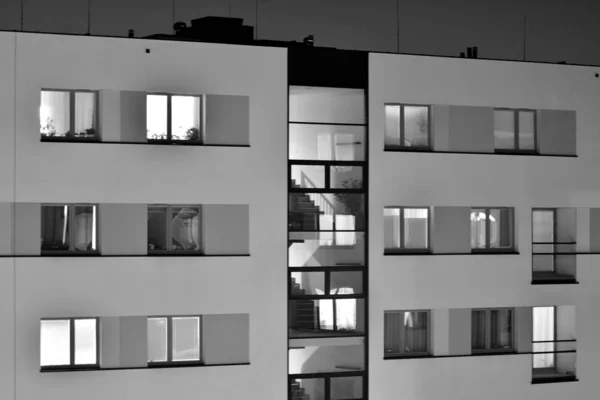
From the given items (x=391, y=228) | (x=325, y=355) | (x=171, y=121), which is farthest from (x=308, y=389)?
(x=171, y=121)

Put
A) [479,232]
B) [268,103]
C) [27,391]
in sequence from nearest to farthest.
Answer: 1. [27,391]
2. [268,103]
3. [479,232]

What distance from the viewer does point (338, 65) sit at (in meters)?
20.5

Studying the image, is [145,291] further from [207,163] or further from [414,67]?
[414,67]

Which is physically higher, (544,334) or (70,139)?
(70,139)

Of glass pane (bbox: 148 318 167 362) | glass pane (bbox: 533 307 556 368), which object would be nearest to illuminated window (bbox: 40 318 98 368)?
glass pane (bbox: 148 318 167 362)

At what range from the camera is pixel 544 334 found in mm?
22141

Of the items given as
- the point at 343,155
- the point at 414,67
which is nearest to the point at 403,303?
the point at 343,155

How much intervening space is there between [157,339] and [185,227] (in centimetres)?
256

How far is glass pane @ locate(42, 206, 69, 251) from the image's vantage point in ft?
62.1

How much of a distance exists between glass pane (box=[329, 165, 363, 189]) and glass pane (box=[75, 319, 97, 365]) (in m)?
6.29

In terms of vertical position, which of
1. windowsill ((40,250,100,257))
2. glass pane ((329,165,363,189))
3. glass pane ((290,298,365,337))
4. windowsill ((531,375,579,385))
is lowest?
windowsill ((531,375,579,385))

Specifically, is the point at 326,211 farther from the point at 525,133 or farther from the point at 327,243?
the point at 525,133

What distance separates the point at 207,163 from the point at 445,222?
5.96 meters

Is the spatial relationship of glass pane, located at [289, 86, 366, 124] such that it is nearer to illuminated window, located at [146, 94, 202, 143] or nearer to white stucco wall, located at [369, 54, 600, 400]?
white stucco wall, located at [369, 54, 600, 400]
